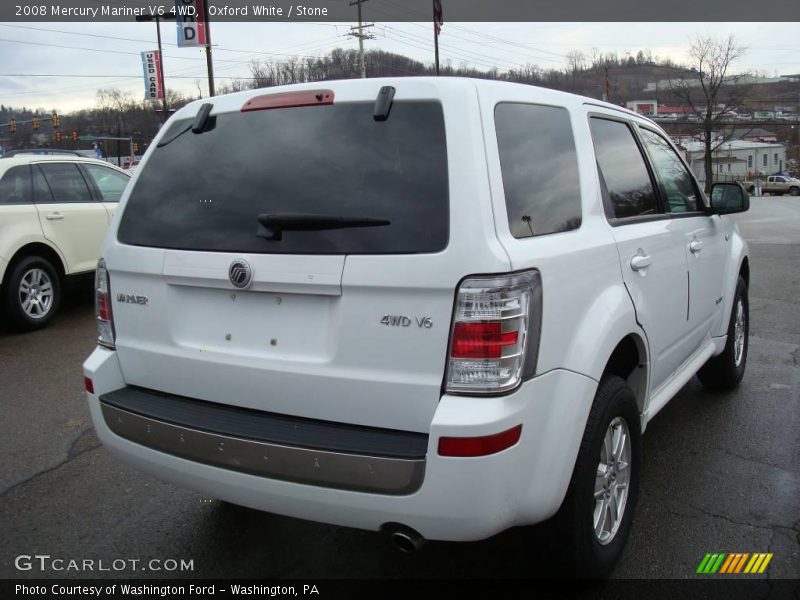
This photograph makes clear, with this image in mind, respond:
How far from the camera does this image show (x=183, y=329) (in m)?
2.61

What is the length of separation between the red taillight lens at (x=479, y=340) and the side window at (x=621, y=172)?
110 cm

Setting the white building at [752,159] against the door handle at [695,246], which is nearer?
the door handle at [695,246]

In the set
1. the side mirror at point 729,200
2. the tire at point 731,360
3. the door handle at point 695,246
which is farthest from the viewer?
the tire at point 731,360

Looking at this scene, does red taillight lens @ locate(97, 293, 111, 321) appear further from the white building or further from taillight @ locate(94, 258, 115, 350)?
the white building

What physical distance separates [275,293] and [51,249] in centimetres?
627

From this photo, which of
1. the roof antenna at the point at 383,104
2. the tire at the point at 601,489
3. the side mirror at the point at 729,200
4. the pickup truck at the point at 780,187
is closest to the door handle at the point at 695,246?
the side mirror at the point at 729,200

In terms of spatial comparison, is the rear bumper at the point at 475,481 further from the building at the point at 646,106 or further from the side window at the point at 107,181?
the building at the point at 646,106

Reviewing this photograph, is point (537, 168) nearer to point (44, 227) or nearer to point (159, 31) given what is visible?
point (44, 227)

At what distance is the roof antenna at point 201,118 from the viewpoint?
275 cm

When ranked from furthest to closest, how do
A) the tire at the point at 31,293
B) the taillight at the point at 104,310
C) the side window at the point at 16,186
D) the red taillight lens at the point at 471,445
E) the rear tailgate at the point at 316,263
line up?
the side window at the point at 16,186, the tire at the point at 31,293, the taillight at the point at 104,310, the rear tailgate at the point at 316,263, the red taillight lens at the point at 471,445

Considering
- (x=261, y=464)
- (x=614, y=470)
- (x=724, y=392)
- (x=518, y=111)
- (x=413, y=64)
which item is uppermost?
(x=413, y=64)

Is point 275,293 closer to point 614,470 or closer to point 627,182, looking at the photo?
point 614,470

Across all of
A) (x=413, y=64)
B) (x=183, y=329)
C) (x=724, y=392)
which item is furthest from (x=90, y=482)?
(x=413, y=64)

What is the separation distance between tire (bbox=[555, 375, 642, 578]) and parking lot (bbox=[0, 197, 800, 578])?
120 mm
